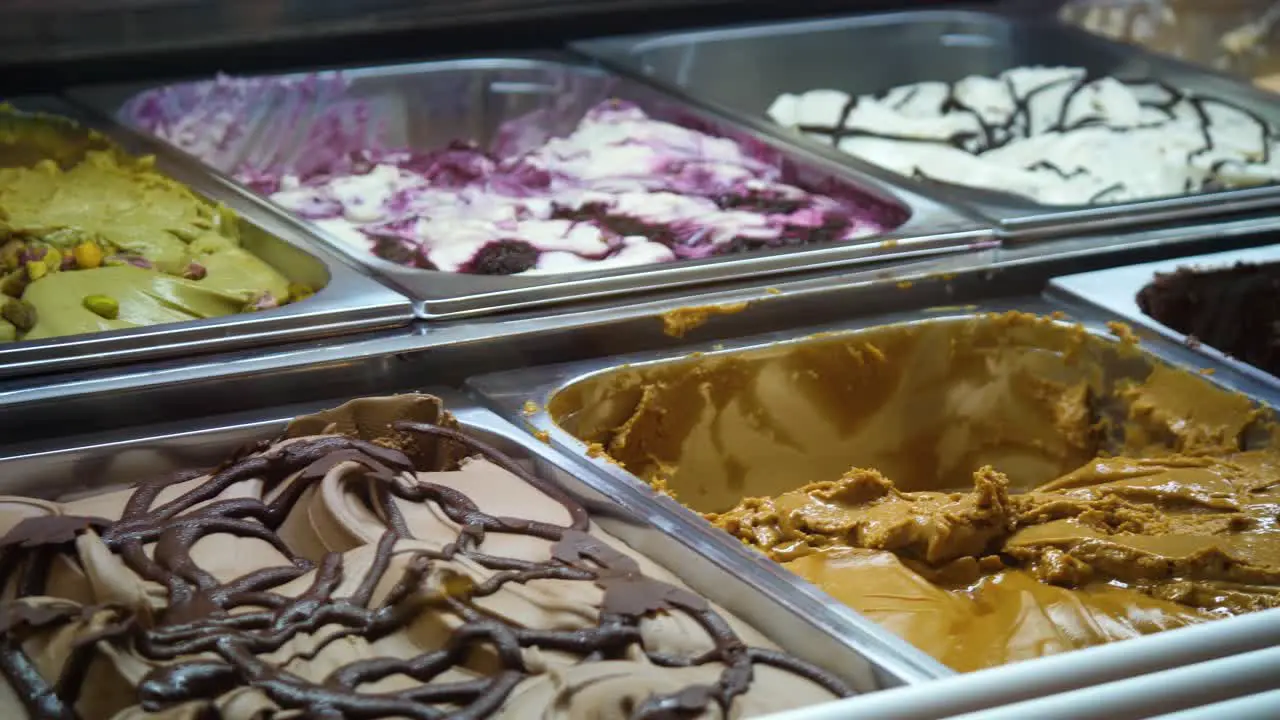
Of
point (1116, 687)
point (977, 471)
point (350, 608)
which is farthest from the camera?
point (977, 471)

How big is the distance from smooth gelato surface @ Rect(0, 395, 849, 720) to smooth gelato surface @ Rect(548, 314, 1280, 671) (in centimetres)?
31

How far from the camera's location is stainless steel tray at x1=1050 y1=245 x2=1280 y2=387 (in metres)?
1.93

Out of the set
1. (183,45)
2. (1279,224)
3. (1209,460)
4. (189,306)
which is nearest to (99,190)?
(189,306)

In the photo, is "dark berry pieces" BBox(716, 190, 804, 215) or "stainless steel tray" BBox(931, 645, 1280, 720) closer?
"stainless steel tray" BBox(931, 645, 1280, 720)

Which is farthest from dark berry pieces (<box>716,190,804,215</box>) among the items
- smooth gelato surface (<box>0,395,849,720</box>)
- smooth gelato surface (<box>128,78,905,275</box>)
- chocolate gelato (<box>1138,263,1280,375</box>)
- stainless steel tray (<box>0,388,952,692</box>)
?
smooth gelato surface (<box>0,395,849,720</box>)

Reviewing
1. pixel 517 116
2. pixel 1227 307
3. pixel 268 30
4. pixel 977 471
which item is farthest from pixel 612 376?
pixel 268 30

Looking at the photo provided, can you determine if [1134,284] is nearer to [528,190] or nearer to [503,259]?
[503,259]

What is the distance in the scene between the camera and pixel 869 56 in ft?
11.0

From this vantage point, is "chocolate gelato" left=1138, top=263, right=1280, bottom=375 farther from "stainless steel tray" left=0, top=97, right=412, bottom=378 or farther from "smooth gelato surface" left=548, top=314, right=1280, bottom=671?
"stainless steel tray" left=0, top=97, right=412, bottom=378

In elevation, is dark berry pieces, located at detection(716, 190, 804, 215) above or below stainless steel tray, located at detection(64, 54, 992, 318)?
below

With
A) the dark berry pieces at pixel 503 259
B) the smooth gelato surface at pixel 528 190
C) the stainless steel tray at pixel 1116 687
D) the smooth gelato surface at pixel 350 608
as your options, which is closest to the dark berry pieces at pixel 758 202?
the smooth gelato surface at pixel 528 190

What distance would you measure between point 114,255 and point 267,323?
1.35ft

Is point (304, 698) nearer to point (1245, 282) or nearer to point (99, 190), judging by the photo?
point (99, 190)

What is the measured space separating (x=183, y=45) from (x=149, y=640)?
1.88m
